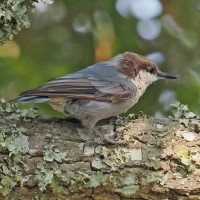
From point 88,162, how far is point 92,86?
871 millimetres

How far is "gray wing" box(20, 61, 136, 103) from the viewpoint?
3850 millimetres

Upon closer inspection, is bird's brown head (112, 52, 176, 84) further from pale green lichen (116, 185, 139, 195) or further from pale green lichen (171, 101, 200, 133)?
pale green lichen (116, 185, 139, 195)

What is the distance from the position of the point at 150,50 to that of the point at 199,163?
6.91 ft

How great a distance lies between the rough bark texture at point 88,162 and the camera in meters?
3.31

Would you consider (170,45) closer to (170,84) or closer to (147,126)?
(170,84)

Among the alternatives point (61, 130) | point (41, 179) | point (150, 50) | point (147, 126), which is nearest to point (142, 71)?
point (150, 50)

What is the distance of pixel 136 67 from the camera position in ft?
15.4

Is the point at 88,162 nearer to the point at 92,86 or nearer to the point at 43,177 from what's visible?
the point at 43,177

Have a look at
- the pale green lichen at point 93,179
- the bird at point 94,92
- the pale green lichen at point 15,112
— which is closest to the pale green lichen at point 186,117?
the bird at point 94,92

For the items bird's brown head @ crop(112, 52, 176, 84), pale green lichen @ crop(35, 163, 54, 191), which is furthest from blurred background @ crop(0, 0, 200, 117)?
pale green lichen @ crop(35, 163, 54, 191)

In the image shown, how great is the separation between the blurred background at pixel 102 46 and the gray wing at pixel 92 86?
1.62 feet

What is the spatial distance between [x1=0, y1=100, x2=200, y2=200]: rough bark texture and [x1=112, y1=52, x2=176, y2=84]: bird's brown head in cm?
95

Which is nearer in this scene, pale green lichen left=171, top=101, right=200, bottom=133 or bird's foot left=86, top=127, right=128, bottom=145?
bird's foot left=86, top=127, right=128, bottom=145

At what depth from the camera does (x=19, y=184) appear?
10.7 feet
